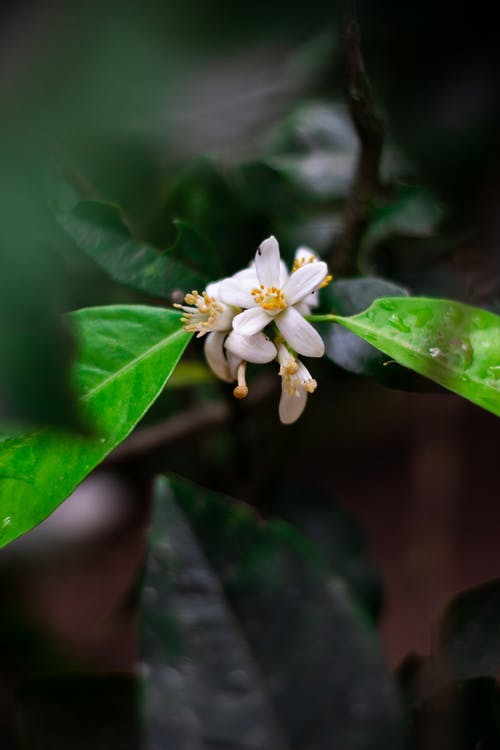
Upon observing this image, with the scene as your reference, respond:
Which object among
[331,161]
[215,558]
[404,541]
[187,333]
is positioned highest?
[331,161]

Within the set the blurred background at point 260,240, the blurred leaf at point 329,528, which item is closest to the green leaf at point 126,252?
the blurred background at point 260,240

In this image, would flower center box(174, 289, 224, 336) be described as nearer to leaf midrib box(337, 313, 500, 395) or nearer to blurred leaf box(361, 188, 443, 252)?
leaf midrib box(337, 313, 500, 395)

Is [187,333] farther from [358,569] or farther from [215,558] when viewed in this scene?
[358,569]

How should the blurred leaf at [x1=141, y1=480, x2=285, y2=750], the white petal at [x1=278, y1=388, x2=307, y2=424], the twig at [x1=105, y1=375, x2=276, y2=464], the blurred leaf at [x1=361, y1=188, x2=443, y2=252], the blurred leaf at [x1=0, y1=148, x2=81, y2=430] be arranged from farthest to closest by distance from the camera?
1. the twig at [x1=105, y1=375, x2=276, y2=464]
2. the blurred leaf at [x1=361, y1=188, x2=443, y2=252]
3. the white petal at [x1=278, y1=388, x2=307, y2=424]
4. the blurred leaf at [x1=141, y1=480, x2=285, y2=750]
5. the blurred leaf at [x1=0, y1=148, x2=81, y2=430]

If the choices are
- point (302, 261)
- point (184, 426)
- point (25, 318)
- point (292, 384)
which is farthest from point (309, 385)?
point (184, 426)

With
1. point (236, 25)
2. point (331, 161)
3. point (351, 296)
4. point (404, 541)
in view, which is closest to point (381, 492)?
point (404, 541)

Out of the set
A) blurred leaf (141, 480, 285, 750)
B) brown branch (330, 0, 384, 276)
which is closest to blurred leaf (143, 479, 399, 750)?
blurred leaf (141, 480, 285, 750)

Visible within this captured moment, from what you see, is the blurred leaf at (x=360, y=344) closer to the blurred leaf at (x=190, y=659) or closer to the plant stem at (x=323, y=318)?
the plant stem at (x=323, y=318)
